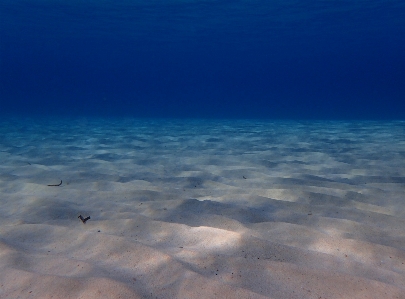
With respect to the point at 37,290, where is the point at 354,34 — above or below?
above

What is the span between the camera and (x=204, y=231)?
8.68 feet

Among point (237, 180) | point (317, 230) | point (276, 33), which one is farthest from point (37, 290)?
point (276, 33)

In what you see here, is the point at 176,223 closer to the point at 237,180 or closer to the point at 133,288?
the point at 133,288

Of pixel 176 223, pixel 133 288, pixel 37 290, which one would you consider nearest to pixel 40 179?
pixel 176 223

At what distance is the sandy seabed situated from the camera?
1838mm

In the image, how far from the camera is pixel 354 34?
41375mm

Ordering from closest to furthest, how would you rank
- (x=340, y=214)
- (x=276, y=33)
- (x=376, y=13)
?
(x=340, y=214) → (x=376, y=13) → (x=276, y=33)

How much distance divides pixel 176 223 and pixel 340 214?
1797mm

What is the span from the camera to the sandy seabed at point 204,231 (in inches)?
72.4

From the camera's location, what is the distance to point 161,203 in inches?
137

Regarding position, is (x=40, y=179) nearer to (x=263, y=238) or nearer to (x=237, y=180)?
(x=237, y=180)

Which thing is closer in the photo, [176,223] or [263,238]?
[263,238]

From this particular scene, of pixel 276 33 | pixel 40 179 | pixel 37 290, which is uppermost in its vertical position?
pixel 276 33

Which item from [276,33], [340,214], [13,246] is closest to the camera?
[13,246]
